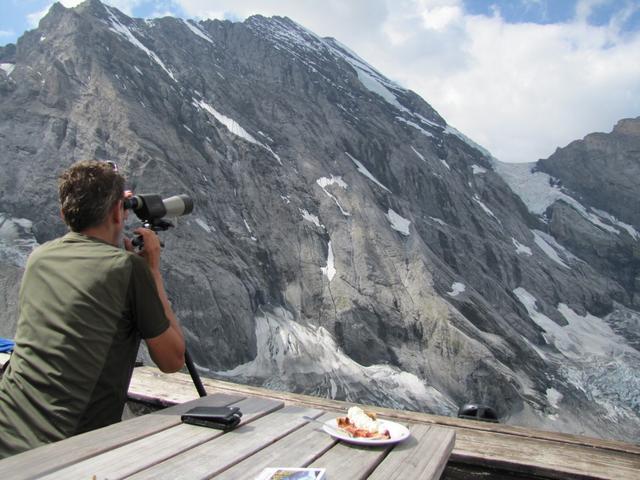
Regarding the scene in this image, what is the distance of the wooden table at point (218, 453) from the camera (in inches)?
85.1

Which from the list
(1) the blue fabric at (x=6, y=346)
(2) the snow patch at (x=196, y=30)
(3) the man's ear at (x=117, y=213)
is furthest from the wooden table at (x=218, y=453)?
(2) the snow patch at (x=196, y=30)

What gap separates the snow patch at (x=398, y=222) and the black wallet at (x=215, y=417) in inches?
2801

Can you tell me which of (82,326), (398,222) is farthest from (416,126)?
(82,326)

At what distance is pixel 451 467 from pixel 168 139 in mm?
62754

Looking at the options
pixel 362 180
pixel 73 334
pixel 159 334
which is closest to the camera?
pixel 73 334

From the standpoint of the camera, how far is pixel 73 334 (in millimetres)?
2830

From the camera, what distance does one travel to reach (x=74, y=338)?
2830 mm

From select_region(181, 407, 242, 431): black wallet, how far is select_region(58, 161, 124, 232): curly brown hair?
4.16 feet

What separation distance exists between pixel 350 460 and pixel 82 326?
1.53 metres

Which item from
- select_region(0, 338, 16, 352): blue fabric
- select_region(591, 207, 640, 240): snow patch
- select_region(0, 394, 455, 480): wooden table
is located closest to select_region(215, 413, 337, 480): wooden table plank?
select_region(0, 394, 455, 480): wooden table

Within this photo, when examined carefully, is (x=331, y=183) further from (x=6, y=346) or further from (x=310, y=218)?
(x=6, y=346)

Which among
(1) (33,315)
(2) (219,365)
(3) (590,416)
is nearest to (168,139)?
(2) (219,365)

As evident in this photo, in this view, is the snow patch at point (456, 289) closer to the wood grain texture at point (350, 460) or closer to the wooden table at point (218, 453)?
the wooden table at point (218, 453)

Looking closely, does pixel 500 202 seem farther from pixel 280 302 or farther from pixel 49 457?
pixel 49 457
